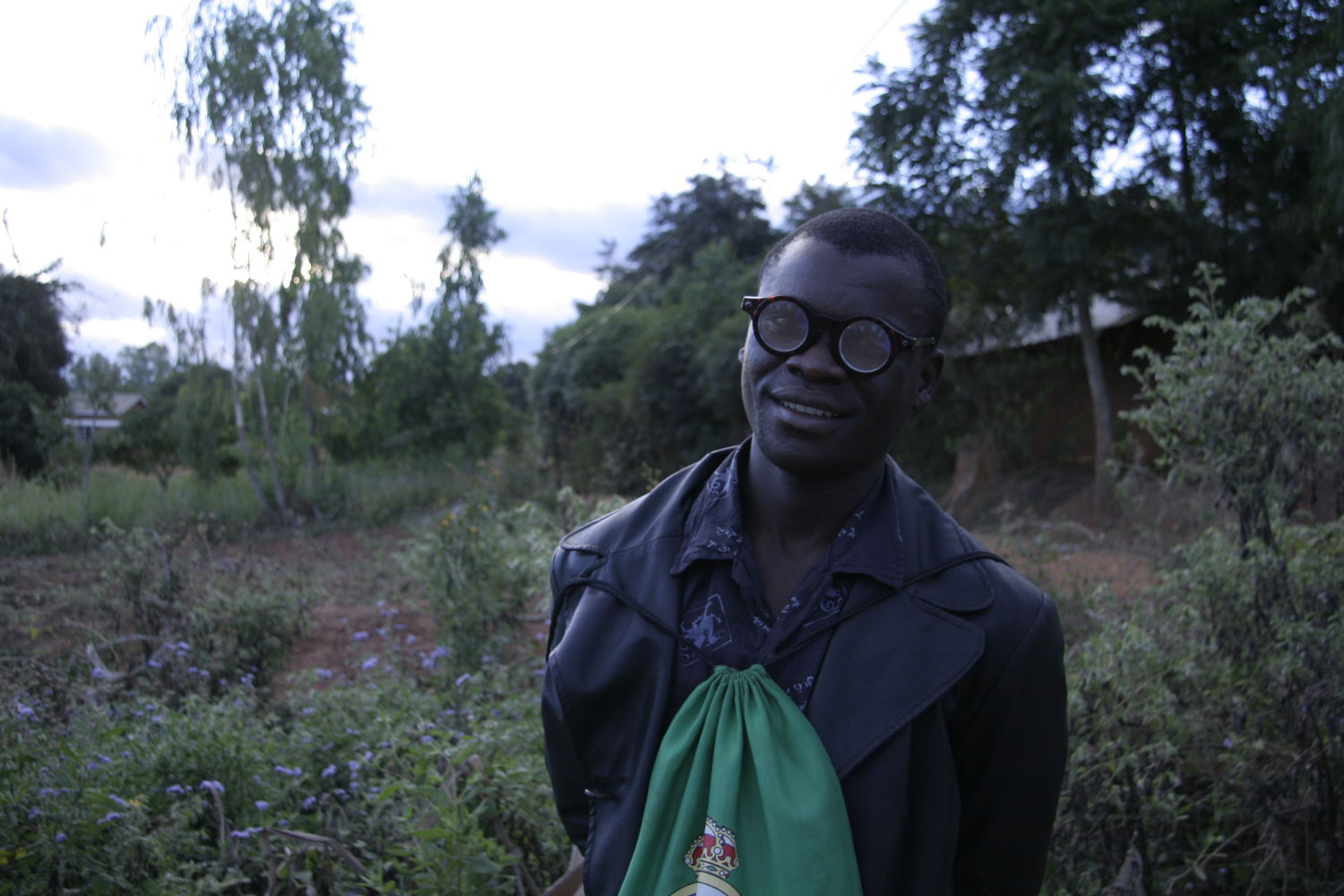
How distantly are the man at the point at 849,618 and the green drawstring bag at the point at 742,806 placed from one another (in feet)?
0.19

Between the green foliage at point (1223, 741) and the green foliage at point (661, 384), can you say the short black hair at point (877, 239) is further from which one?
the green foliage at point (661, 384)

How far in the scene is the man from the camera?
1.45 meters

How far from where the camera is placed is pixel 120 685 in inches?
171

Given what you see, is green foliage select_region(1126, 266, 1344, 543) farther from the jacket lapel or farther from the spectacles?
the jacket lapel

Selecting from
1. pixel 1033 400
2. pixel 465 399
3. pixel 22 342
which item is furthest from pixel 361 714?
pixel 465 399

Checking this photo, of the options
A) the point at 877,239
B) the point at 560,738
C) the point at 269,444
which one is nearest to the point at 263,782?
the point at 560,738

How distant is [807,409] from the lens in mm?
1593

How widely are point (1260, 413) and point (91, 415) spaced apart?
6569 millimetres

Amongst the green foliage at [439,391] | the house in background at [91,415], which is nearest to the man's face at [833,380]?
the house in background at [91,415]

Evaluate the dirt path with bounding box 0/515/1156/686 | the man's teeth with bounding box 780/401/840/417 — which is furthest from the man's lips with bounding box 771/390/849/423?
the dirt path with bounding box 0/515/1156/686

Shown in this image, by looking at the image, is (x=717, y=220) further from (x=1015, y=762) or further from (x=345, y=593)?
(x=1015, y=762)

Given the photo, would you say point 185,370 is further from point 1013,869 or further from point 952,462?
point 1013,869

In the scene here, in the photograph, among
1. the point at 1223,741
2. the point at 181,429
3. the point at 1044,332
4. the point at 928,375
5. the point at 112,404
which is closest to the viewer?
the point at 928,375

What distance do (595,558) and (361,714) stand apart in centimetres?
269
